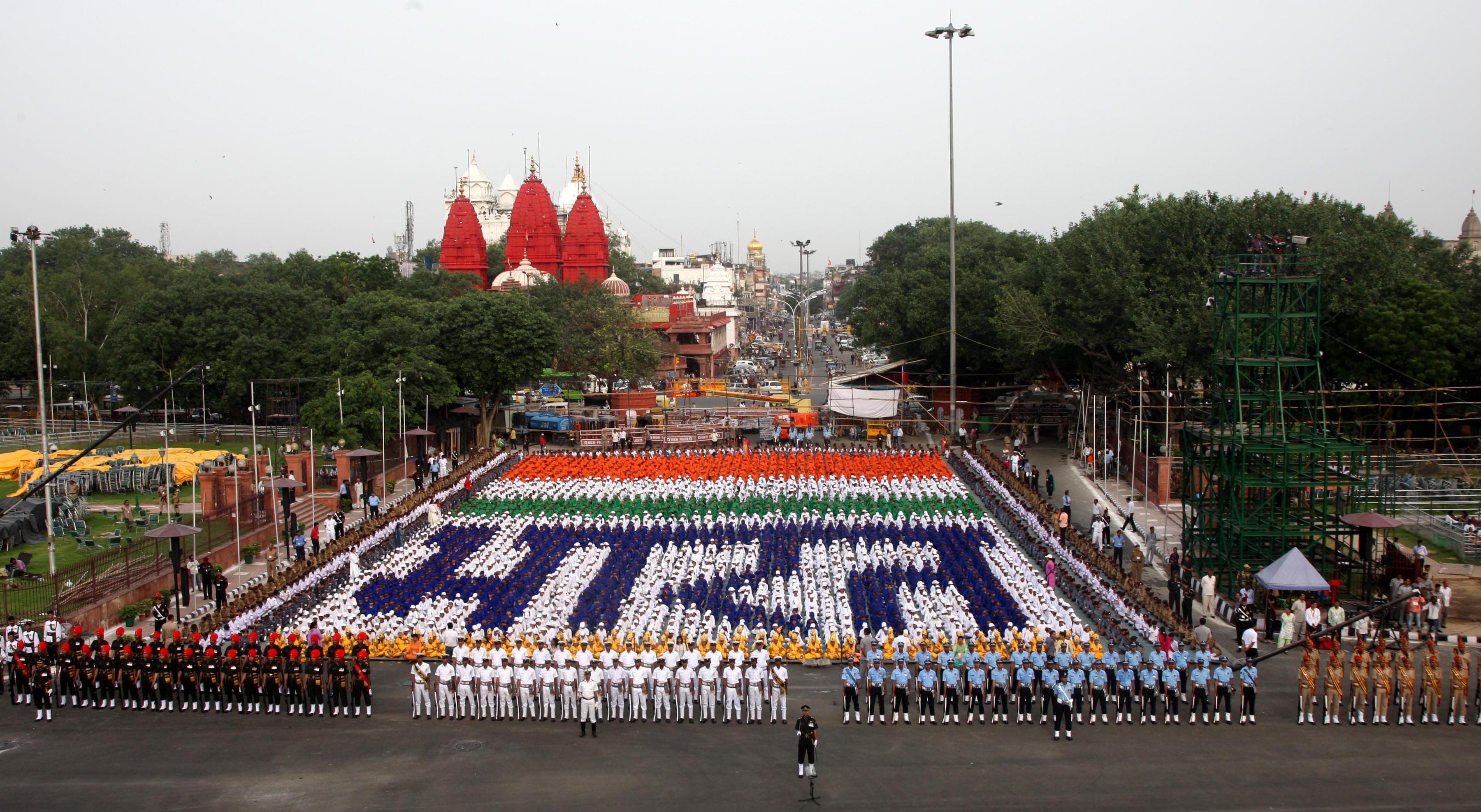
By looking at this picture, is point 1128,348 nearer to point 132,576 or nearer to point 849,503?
point 849,503

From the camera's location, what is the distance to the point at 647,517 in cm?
2662

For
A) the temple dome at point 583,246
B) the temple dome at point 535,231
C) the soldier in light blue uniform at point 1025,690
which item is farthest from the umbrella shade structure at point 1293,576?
the temple dome at point 535,231

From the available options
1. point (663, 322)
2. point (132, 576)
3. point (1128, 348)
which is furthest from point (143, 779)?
point (663, 322)

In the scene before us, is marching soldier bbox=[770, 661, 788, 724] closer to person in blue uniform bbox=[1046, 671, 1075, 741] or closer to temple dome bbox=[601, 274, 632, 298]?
person in blue uniform bbox=[1046, 671, 1075, 741]

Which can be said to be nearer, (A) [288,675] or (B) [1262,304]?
(A) [288,675]

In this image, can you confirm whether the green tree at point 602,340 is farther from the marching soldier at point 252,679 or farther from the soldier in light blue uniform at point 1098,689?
the soldier in light blue uniform at point 1098,689

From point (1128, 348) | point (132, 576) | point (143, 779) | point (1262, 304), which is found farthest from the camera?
point (1128, 348)

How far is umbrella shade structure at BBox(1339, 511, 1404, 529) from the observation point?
61.9 feet

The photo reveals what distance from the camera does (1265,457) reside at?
802 inches

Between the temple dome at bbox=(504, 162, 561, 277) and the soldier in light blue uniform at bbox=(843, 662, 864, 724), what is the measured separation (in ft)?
220

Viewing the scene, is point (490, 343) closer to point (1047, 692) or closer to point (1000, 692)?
point (1000, 692)

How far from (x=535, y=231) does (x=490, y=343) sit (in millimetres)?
43526

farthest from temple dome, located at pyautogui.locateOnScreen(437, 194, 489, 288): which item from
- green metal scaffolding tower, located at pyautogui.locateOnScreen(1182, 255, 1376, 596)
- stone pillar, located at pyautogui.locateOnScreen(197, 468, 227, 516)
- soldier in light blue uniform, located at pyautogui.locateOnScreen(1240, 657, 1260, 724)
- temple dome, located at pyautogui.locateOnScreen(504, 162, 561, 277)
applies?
soldier in light blue uniform, located at pyautogui.locateOnScreen(1240, 657, 1260, 724)

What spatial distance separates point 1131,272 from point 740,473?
13.4 meters
